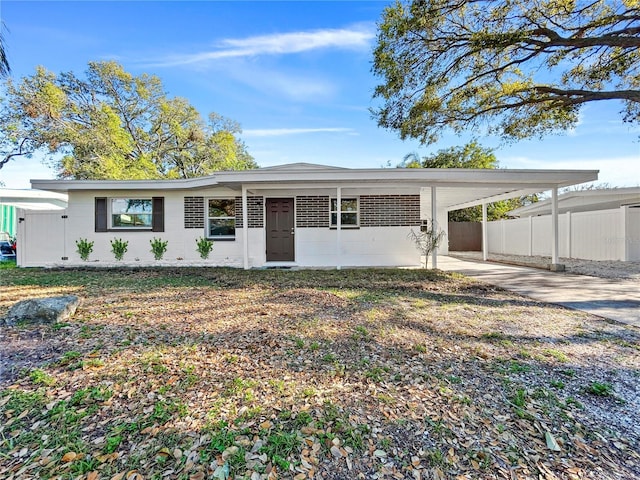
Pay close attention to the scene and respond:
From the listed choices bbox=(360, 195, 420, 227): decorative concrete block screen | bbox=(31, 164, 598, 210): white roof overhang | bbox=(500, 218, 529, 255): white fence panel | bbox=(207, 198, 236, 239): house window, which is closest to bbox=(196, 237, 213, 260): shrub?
bbox=(207, 198, 236, 239): house window

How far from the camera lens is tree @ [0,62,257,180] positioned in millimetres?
16188

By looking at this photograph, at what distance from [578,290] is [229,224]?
30.9 ft

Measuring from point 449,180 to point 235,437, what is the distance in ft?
27.7

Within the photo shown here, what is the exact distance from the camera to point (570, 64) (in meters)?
8.29

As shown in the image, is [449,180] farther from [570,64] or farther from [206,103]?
[206,103]

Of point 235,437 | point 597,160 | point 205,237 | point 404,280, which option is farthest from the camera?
point 597,160

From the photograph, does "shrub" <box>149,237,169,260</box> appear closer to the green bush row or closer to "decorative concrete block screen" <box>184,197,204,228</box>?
the green bush row

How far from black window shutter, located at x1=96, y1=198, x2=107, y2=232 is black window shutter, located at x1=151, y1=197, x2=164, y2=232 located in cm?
158

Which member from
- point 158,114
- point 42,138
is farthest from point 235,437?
point 158,114

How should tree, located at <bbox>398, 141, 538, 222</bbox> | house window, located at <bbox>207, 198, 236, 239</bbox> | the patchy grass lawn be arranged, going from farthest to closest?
tree, located at <bbox>398, 141, 538, 222</bbox> → house window, located at <bbox>207, 198, 236, 239</bbox> → the patchy grass lawn

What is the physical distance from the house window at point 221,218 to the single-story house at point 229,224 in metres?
0.03

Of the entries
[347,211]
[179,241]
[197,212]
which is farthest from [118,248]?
[347,211]

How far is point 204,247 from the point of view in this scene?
10.1 metres

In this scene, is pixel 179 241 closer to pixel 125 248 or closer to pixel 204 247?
pixel 204 247
